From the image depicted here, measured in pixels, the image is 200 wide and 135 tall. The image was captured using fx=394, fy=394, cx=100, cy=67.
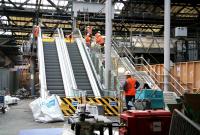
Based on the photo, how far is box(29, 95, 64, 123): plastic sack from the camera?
14578 mm

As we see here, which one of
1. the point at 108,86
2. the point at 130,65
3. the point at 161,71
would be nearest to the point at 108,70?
the point at 108,86

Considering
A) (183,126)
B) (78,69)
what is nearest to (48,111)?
(78,69)

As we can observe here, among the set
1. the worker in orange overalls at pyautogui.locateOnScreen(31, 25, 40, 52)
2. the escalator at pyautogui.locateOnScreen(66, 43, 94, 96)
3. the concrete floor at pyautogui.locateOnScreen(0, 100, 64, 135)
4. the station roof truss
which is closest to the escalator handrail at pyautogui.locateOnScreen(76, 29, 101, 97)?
the escalator at pyautogui.locateOnScreen(66, 43, 94, 96)

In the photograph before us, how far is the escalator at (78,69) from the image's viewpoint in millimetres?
19325

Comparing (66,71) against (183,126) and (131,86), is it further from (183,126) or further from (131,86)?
(183,126)

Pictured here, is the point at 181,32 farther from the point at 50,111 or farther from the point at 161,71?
the point at 50,111

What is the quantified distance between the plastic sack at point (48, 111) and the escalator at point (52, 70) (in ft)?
9.95

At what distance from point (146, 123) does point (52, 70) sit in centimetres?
1387

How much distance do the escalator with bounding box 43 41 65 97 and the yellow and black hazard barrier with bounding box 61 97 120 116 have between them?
2.57 meters

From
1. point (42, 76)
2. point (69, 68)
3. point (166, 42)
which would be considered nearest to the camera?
point (166, 42)

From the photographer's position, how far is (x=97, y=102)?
16.0m

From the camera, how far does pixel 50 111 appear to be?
14805 millimetres

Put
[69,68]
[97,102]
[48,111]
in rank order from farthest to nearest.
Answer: [69,68]
[97,102]
[48,111]

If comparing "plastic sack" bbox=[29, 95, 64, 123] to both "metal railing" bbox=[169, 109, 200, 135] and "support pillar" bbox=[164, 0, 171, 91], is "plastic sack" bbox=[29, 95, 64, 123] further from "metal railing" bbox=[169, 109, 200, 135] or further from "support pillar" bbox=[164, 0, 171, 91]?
"metal railing" bbox=[169, 109, 200, 135]
